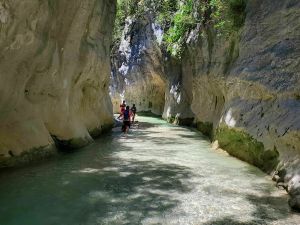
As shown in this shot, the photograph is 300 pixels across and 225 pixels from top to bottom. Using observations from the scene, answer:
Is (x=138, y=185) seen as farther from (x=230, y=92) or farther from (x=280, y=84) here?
(x=230, y=92)

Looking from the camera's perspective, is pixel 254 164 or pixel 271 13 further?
pixel 271 13

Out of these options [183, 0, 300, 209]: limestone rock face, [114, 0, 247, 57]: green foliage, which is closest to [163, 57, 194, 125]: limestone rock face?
[114, 0, 247, 57]: green foliage

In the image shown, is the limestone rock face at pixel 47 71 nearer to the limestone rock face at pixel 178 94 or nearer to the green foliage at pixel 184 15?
the green foliage at pixel 184 15

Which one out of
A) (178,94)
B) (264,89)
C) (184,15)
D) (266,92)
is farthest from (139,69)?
(266,92)

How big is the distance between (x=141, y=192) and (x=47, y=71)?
247 inches

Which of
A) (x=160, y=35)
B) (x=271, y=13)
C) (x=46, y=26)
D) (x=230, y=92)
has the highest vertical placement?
(x=160, y=35)

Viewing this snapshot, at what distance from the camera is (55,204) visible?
22.6 ft

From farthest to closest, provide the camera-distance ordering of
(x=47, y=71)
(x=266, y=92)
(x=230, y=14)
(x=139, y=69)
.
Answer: (x=139, y=69) → (x=230, y=14) → (x=47, y=71) → (x=266, y=92)

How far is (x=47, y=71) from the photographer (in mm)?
12398

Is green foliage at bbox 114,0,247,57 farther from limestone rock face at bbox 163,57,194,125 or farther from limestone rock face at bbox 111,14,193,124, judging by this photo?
limestone rock face at bbox 163,57,194,125

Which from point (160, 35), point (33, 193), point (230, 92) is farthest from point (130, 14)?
point (33, 193)

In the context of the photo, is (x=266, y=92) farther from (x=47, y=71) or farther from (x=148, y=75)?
(x=148, y=75)

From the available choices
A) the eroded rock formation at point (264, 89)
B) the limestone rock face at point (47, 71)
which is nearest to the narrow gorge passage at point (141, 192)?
the eroded rock formation at point (264, 89)

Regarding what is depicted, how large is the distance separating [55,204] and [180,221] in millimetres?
2284
